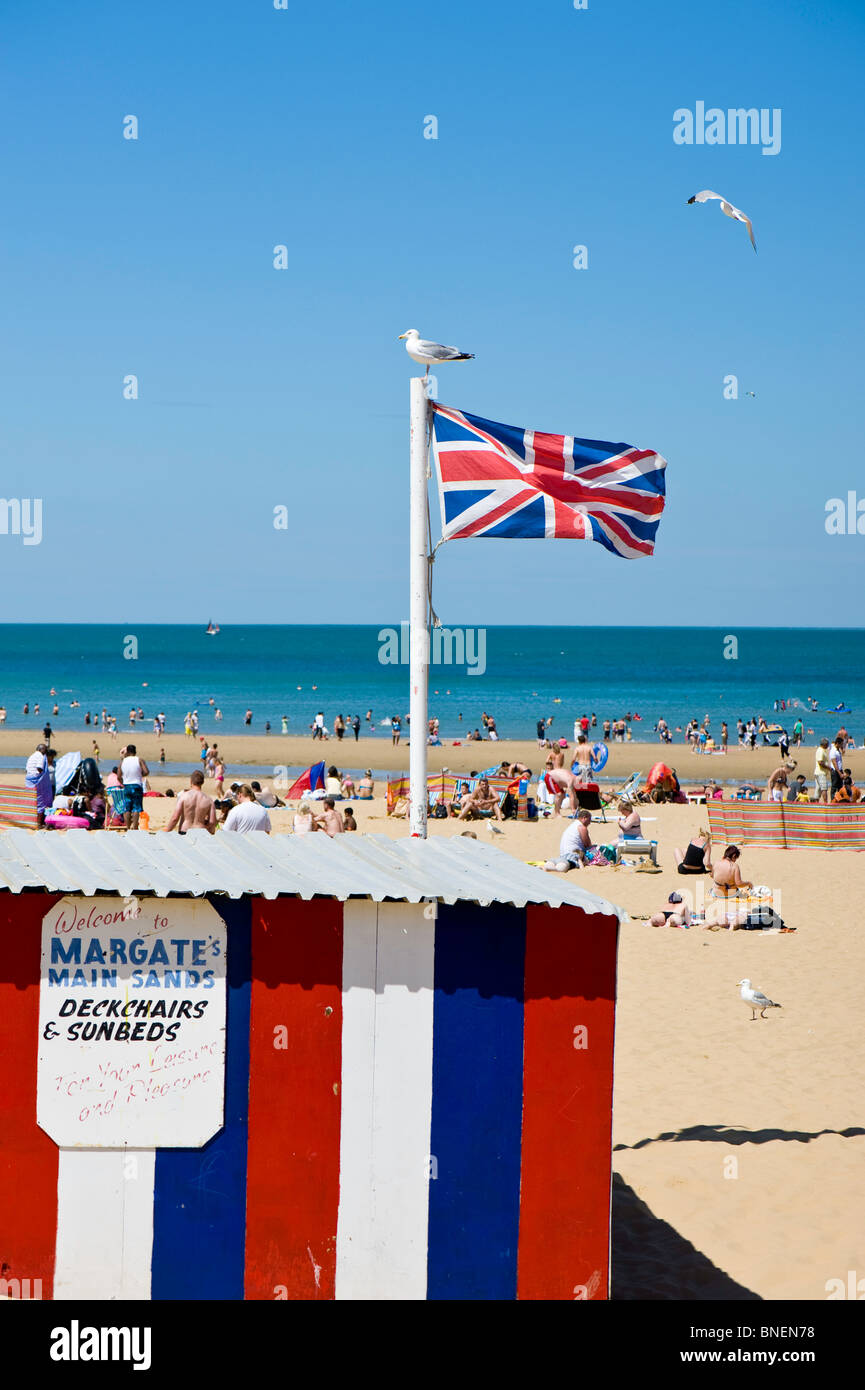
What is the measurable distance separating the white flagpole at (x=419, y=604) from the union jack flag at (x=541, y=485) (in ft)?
0.40

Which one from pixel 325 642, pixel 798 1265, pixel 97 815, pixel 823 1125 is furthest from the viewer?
pixel 325 642

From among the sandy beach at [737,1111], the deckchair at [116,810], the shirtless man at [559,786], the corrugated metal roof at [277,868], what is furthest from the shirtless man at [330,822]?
the corrugated metal roof at [277,868]

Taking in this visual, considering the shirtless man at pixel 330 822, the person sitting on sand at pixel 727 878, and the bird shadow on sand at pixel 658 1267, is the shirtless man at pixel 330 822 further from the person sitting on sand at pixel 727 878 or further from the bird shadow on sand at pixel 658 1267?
the bird shadow on sand at pixel 658 1267

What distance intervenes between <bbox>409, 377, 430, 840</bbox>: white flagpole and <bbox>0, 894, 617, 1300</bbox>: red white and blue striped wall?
1728mm

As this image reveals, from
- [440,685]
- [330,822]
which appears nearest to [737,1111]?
[330,822]

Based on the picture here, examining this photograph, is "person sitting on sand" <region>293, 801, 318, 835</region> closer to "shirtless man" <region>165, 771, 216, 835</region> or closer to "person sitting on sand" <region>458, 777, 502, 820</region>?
"shirtless man" <region>165, 771, 216, 835</region>

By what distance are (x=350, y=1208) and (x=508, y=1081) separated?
2.96 feet

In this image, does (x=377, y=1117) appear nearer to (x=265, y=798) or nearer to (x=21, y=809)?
(x=21, y=809)

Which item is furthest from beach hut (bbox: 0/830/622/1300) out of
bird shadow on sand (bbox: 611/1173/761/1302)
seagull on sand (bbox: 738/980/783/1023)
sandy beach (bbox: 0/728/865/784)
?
sandy beach (bbox: 0/728/865/784)

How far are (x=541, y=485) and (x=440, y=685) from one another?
87.9 metres

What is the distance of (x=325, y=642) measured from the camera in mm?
185500

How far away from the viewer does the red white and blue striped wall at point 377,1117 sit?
559cm
